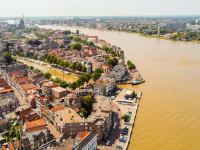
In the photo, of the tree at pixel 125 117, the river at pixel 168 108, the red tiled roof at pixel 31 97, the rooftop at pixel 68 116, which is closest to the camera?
the rooftop at pixel 68 116

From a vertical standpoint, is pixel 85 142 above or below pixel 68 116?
below

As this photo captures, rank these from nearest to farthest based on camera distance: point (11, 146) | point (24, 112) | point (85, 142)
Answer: point (85, 142) < point (11, 146) < point (24, 112)

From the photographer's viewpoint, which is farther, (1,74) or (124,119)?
(1,74)

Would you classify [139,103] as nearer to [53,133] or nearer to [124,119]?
[124,119]

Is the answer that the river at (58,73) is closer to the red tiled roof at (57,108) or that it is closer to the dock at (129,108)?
the dock at (129,108)

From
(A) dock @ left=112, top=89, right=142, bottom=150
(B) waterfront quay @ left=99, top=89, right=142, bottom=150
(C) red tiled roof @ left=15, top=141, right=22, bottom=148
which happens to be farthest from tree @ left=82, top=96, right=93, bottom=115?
(C) red tiled roof @ left=15, top=141, right=22, bottom=148

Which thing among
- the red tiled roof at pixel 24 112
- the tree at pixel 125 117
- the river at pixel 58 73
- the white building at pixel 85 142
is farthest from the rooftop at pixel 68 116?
the river at pixel 58 73

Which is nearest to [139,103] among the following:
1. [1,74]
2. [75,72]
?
[75,72]

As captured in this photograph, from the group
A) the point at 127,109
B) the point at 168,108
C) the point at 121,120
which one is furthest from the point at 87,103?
the point at 168,108

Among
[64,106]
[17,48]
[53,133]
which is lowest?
[53,133]

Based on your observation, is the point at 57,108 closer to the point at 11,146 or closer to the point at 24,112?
the point at 24,112

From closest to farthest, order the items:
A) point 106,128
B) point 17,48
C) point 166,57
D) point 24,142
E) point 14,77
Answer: point 24,142 < point 106,128 < point 14,77 < point 166,57 < point 17,48
